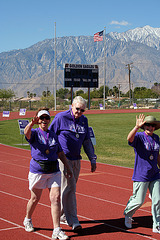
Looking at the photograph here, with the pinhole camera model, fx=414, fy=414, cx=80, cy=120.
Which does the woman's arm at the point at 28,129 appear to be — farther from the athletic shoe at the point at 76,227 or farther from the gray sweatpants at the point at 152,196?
the gray sweatpants at the point at 152,196

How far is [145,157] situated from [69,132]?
1233 mm

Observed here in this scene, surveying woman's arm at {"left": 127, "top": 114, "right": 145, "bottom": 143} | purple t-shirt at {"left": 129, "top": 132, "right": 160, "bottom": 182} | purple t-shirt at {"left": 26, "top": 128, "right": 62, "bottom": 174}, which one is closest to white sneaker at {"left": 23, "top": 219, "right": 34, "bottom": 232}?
purple t-shirt at {"left": 26, "top": 128, "right": 62, "bottom": 174}

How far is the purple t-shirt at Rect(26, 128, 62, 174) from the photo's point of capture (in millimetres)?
5988

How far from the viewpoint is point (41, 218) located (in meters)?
7.12

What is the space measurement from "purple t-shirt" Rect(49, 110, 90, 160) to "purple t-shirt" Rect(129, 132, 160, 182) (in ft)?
2.78

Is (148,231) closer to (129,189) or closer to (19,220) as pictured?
(19,220)

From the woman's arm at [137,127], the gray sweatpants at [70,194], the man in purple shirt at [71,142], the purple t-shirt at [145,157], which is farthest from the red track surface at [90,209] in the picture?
the woman's arm at [137,127]

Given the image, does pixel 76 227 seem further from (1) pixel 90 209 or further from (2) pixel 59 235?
(1) pixel 90 209

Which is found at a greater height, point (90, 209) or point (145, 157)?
point (145, 157)

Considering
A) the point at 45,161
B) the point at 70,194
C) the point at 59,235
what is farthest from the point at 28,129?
the point at 59,235

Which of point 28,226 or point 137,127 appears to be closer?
point 137,127

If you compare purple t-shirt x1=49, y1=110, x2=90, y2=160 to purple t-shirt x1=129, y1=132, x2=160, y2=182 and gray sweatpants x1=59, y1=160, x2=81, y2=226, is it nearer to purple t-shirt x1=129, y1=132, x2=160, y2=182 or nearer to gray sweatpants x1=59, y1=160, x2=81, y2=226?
gray sweatpants x1=59, y1=160, x2=81, y2=226

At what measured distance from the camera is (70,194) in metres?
6.48

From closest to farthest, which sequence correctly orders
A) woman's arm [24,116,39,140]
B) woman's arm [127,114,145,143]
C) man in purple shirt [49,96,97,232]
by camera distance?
1. woman's arm [24,116,39,140]
2. woman's arm [127,114,145,143]
3. man in purple shirt [49,96,97,232]
